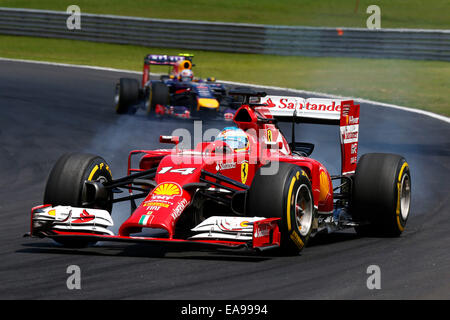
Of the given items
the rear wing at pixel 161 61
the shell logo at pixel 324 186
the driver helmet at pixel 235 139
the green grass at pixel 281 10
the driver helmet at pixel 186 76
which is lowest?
the shell logo at pixel 324 186

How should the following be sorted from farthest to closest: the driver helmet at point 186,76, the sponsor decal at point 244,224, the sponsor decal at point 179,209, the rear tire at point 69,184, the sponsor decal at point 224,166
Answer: the driver helmet at point 186,76
the sponsor decal at point 224,166
the rear tire at point 69,184
the sponsor decal at point 179,209
the sponsor decal at point 244,224

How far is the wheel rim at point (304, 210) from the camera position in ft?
28.8

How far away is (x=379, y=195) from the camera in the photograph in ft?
31.8

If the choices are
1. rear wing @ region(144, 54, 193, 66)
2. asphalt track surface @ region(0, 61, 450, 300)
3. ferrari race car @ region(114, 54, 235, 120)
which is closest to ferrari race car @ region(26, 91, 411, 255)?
asphalt track surface @ region(0, 61, 450, 300)

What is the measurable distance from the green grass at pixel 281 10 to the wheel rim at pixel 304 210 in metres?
33.0

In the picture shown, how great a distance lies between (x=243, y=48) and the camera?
1334 inches

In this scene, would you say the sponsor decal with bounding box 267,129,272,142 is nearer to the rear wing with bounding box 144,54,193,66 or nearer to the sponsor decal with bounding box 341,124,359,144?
the sponsor decal with bounding box 341,124,359,144

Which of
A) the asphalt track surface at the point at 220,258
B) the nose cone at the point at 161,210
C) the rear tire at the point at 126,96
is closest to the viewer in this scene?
the asphalt track surface at the point at 220,258

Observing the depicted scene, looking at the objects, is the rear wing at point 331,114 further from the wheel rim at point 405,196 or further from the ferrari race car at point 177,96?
the ferrari race car at point 177,96

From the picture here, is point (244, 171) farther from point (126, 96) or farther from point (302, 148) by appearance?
point (126, 96)

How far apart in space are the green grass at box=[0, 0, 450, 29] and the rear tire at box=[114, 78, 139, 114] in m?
20.0

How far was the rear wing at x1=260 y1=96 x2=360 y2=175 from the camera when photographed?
10688mm

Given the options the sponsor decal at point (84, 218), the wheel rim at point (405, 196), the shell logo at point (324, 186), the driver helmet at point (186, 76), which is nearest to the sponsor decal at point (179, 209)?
the sponsor decal at point (84, 218)

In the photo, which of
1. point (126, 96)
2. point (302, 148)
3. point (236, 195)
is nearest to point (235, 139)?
point (236, 195)
